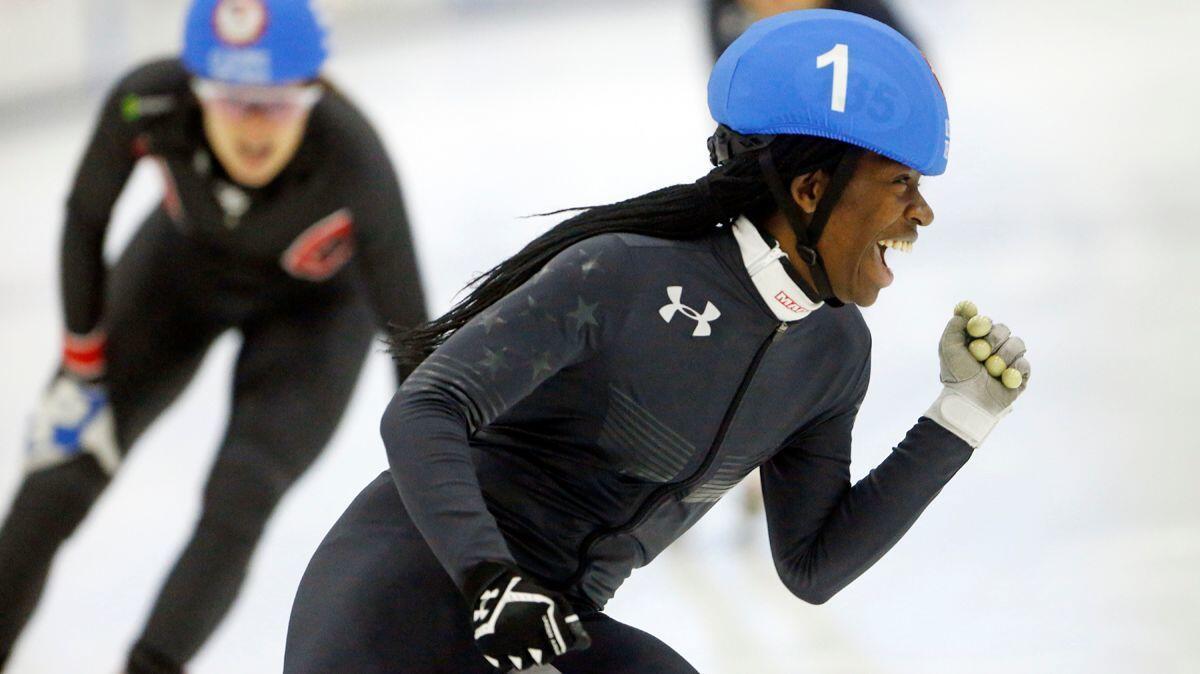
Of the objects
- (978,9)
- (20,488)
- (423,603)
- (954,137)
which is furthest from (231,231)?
(978,9)

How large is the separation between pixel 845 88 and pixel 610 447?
0.51 m

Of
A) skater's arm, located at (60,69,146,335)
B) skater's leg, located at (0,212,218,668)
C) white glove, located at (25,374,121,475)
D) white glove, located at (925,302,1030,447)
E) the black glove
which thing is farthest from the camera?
skater's arm, located at (60,69,146,335)

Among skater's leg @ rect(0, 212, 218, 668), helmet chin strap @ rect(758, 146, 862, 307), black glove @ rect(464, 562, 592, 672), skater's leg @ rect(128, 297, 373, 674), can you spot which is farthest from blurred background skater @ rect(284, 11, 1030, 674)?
skater's leg @ rect(0, 212, 218, 668)

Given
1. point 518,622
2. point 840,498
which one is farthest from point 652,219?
point 518,622

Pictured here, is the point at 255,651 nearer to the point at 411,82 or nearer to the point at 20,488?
the point at 20,488

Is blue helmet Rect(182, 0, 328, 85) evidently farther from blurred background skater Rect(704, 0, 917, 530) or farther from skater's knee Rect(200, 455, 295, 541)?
blurred background skater Rect(704, 0, 917, 530)

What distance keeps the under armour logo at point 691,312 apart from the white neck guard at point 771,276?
68mm

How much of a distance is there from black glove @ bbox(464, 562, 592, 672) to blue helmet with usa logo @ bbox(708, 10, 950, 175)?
62 cm

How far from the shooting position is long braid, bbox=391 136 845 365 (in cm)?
203

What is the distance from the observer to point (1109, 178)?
591cm

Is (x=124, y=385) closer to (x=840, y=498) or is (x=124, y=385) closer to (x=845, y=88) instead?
(x=840, y=498)

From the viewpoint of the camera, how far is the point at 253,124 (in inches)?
144

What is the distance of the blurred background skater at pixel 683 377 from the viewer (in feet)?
6.29

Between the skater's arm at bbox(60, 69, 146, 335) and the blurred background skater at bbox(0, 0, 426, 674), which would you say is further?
the skater's arm at bbox(60, 69, 146, 335)
